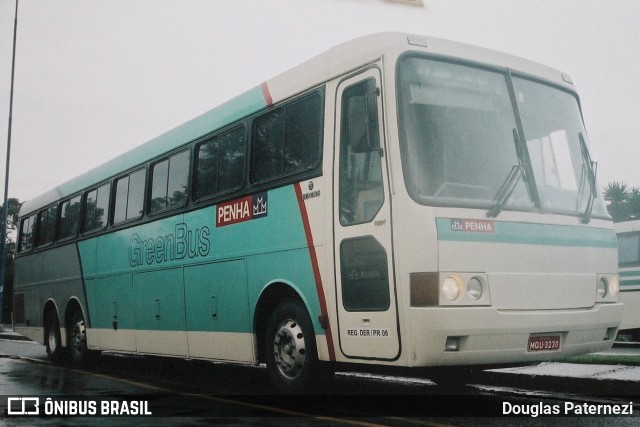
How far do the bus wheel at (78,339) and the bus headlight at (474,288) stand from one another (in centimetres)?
985

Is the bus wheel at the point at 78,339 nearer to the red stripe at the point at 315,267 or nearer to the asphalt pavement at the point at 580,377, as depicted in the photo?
the red stripe at the point at 315,267

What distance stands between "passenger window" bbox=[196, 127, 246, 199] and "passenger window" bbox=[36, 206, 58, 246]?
23.3 feet

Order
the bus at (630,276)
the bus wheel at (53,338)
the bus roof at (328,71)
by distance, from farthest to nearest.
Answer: the bus at (630,276) → the bus wheel at (53,338) → the bus roof at (328,71)

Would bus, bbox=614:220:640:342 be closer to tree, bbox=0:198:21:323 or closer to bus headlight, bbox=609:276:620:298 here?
bus headlight, bbox=609:276:620:298

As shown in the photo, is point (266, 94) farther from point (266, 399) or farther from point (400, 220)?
point (266, 399)

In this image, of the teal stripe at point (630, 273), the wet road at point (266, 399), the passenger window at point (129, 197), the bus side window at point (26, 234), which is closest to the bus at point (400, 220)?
the wet road at point (266, 399)

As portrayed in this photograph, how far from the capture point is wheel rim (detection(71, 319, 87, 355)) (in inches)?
587

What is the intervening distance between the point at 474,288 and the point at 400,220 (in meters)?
0.89

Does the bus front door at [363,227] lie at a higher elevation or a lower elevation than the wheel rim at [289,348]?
higher

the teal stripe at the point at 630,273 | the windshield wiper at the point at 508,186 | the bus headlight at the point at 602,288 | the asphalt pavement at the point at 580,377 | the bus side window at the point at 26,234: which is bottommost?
the asphalt pavement at the point at 580,377

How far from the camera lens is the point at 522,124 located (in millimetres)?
7832

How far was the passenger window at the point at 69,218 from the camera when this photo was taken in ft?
51.1

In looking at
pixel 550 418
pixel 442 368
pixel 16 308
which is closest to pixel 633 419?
pixel 550 418

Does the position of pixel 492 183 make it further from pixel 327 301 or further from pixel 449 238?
pixel 327 301
